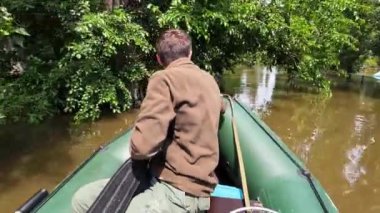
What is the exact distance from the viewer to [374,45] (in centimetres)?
2080

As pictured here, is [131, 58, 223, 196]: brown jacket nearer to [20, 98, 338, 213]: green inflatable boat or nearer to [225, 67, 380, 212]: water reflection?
[20, 98, 338, 213]: green inflatable boat

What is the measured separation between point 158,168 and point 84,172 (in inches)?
40.6

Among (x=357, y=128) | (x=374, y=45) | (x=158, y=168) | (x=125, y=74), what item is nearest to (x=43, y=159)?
(x=125, y=74)

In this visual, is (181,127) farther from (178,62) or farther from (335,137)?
(335,137)

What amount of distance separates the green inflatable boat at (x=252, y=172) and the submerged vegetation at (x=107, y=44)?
→ 2980 mm

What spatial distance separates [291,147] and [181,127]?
5.34 m

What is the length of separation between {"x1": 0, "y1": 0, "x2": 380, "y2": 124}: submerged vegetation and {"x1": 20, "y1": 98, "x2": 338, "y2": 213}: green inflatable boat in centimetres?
298

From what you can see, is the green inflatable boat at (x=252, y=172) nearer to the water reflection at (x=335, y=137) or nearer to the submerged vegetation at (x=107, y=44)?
the water reflection at (x=335, y=137)

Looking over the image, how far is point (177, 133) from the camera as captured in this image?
2.24 metres

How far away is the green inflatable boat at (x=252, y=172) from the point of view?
2793 mm

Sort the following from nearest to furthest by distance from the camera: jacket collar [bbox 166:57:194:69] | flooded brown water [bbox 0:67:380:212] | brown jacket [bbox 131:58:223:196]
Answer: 1. brown jacket [bbox 131:58:223:196]
2. jacket collar [bbox 166:57:194:69]
3. flooded brown water [bbox 0:67:380:212]

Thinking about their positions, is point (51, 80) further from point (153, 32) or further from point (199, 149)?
point (199, 149)

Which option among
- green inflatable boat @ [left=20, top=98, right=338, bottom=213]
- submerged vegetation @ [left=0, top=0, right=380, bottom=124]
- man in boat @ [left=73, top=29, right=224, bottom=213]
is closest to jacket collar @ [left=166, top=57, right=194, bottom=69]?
man in boat @ [left=73, top=29, right=224, bottom=213]

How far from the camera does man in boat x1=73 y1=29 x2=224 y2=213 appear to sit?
2.18m
